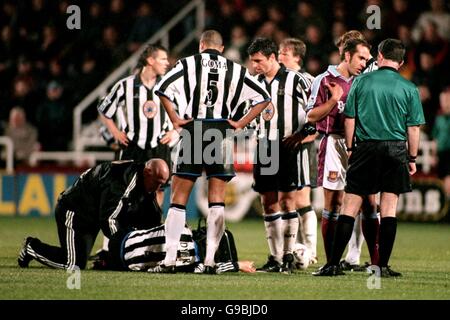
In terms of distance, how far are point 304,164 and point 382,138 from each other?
1.21m

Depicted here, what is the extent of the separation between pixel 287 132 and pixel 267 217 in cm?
76

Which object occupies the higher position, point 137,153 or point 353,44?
point 353,44

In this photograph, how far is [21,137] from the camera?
17.1m

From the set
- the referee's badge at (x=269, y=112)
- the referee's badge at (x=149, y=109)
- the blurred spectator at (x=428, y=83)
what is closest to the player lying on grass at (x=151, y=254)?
the referee's badge at (x=269, y=112)

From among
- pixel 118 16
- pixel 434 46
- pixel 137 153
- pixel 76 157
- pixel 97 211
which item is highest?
pixel 118 16

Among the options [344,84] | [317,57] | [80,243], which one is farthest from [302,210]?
[317,57]

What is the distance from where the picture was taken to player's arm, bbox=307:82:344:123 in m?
8.88

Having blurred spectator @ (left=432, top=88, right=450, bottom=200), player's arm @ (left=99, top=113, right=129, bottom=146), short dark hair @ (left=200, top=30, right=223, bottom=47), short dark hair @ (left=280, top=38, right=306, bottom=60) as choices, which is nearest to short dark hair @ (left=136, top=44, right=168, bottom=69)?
player's arm @ (left=99, top=113, right=129, bottom=146)

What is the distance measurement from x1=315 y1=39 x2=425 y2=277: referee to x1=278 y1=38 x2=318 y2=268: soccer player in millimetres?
1003

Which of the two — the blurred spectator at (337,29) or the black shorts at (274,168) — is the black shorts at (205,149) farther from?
the blurred spectator at (337,29)

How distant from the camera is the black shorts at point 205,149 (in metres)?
8.65

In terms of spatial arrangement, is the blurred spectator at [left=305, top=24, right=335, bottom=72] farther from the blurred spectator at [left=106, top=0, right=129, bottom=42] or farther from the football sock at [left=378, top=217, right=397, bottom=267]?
the football sock at [left=378, top=217, right=397, bottom=267]

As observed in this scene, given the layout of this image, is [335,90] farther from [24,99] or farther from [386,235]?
[24,99]

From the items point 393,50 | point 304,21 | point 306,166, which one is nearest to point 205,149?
point 306,166
